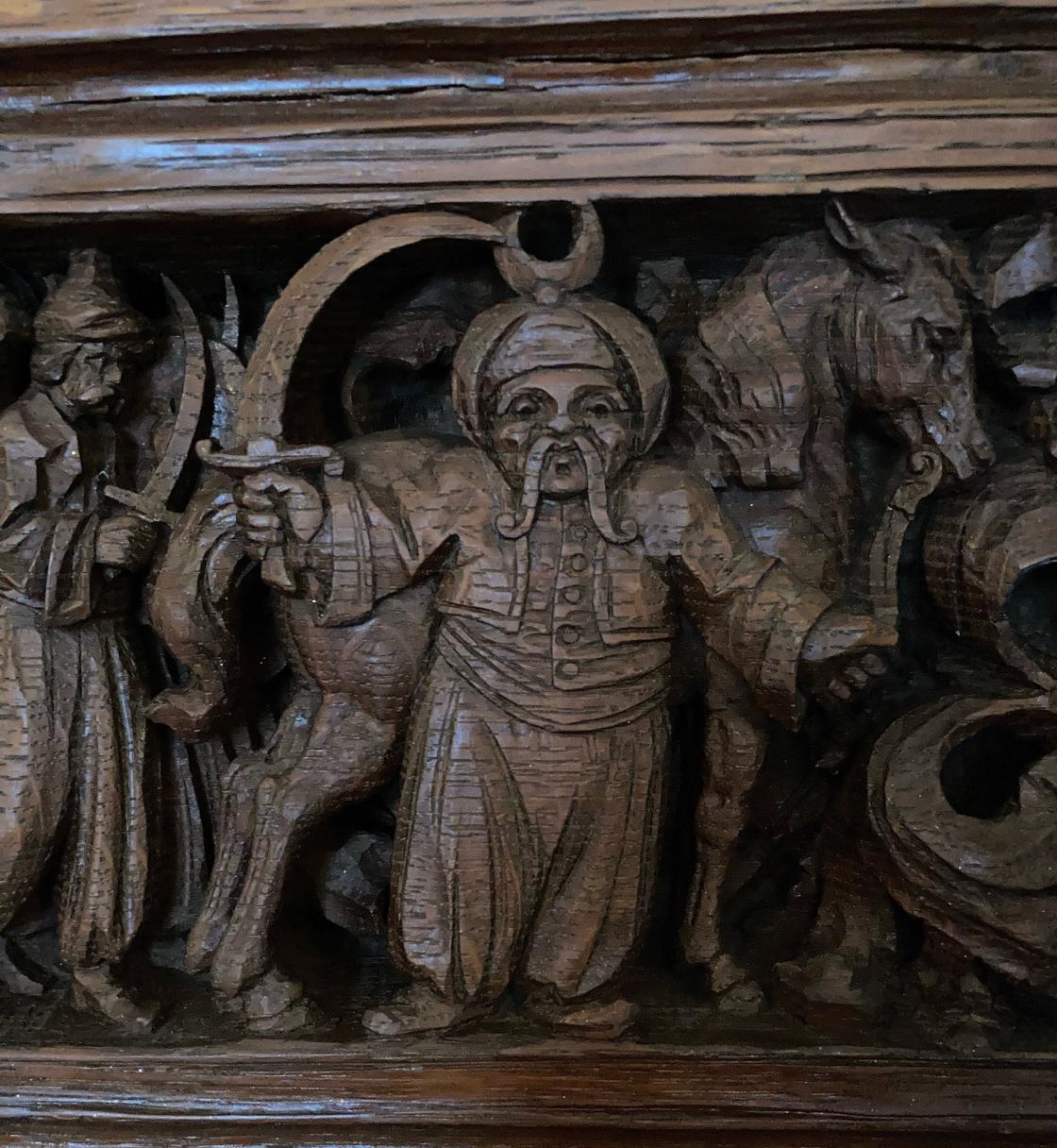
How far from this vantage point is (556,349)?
5.04 feet

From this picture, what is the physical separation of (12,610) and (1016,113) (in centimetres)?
167

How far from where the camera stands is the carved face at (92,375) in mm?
1717

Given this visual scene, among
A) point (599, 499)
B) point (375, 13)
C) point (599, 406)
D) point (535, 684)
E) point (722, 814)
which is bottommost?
point (722, 814)

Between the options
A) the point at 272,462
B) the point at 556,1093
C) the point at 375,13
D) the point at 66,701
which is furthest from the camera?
the point at 66,701

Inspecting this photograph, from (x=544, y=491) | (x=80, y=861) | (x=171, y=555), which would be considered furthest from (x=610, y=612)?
(x=80, y=861)

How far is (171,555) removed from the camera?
5.57ft

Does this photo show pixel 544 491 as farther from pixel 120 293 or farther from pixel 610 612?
pixel 120 293

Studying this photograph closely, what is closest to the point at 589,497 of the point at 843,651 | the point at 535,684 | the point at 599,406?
the point at 599,406

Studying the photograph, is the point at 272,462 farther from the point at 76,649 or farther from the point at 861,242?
the point at 861,242

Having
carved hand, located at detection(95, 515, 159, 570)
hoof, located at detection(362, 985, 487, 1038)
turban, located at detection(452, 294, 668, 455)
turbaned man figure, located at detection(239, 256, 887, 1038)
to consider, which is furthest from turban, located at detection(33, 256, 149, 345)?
hoof, located at detection(362, 985, 487, 1038)

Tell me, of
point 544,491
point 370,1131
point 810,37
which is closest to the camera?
point 810,37

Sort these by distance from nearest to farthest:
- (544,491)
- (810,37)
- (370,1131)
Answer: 1. (810,37)
2. (544,491)
3. (370,1131)

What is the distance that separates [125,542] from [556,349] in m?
0.75

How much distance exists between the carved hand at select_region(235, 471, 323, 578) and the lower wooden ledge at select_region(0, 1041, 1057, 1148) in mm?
806
